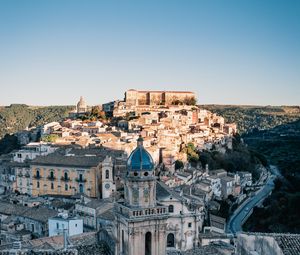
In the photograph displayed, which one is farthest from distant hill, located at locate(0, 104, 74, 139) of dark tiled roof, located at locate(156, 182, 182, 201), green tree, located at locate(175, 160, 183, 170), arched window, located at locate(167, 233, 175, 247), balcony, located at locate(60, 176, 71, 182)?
arched window, located at locate(167, 233, 175, 247)

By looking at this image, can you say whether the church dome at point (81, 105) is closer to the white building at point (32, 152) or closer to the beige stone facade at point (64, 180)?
the white building at point (32, 152)

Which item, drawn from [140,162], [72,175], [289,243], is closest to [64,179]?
[72,175]

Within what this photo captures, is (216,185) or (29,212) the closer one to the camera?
(29,212)

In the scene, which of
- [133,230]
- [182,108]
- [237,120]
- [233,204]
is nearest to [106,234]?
[133,230]

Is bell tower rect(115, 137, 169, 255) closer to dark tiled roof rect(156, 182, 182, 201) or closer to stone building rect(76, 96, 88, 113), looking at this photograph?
dark tiled roof rect(156, 182, 182, 201)

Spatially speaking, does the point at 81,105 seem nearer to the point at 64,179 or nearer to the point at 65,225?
the point at 64,179

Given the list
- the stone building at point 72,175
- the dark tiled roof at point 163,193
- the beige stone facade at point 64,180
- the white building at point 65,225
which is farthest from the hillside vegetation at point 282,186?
the white building at point 65,225
